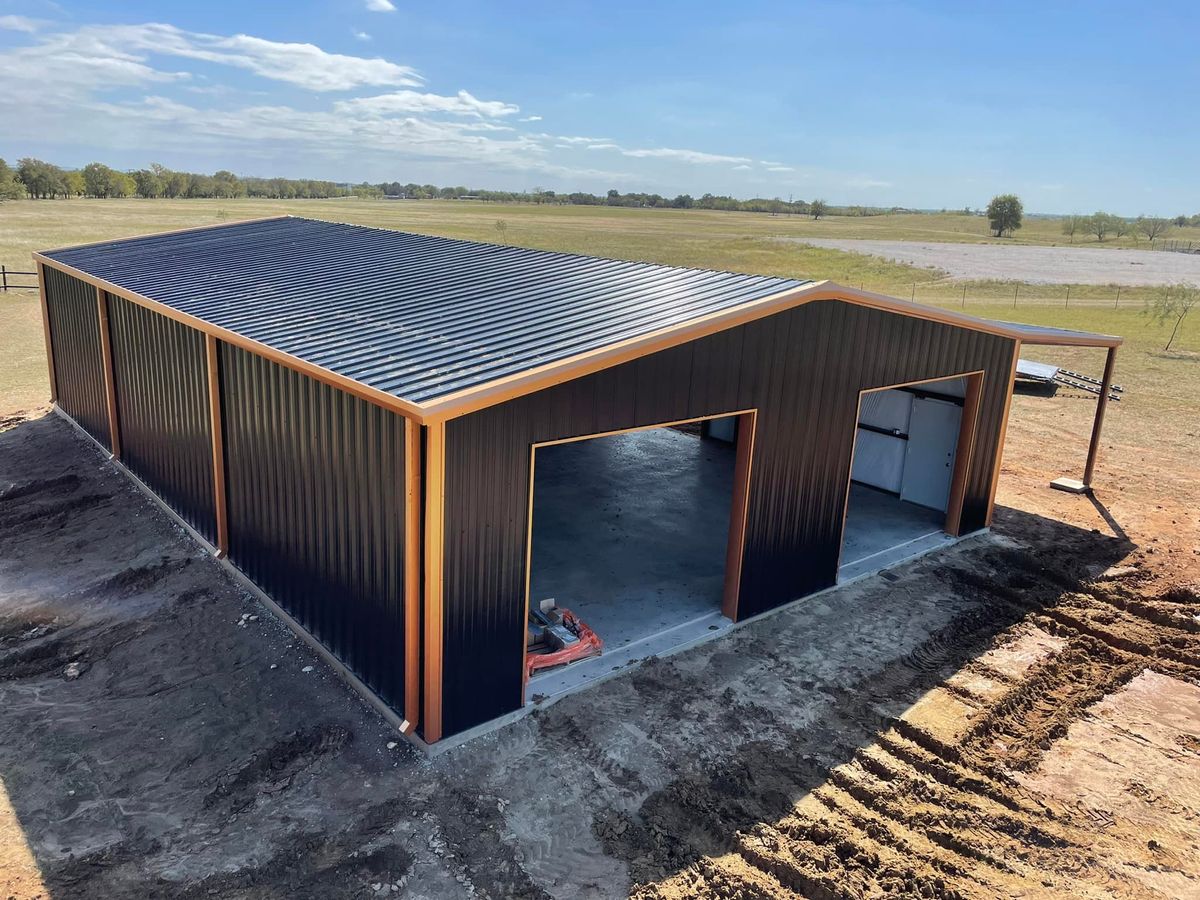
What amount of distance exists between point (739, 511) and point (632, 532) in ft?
8.93

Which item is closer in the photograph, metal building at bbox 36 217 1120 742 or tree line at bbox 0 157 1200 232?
metal building at bbox 36 217 1120 742

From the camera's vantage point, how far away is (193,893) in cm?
521

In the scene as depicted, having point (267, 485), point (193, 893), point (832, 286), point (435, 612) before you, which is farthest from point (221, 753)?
point (832, 286)

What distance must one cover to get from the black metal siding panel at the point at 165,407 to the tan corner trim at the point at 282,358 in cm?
28

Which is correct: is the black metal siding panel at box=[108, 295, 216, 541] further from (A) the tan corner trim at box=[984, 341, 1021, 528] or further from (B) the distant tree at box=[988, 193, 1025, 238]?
(B) the distant tree at box=[988, 193, 1025, 238]

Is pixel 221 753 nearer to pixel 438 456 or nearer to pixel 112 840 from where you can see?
pixel 112 840

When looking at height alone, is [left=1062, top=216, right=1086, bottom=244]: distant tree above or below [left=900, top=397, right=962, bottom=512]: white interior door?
above

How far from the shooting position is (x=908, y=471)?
12664 mm

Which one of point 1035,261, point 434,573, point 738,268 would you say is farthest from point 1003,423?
point 1035,261

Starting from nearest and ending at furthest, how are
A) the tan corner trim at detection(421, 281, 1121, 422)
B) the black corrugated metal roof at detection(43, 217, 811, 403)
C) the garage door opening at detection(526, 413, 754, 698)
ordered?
1. the tan corner trim at detection(421, 281, 1121, 422)
2. the black corrugated metal roof at detection(43, 217, 811, 403)
3. the garage door opening at detection(526, 413, 754, 698)

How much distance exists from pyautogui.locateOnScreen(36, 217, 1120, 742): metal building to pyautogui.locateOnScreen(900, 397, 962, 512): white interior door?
4cm

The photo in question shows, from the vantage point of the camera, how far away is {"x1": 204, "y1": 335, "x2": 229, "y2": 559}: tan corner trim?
30.1 ft

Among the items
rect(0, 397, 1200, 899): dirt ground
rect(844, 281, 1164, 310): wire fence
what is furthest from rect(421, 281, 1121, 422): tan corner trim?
rect(844, 281, 1164, 310): wire fence

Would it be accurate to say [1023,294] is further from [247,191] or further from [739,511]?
[247,191]
